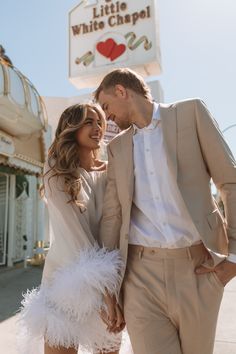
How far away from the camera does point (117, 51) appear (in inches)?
436

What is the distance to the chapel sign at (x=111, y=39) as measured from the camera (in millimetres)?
10781

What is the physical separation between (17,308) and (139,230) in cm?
A: 426

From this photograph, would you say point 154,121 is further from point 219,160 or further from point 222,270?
point 222,270

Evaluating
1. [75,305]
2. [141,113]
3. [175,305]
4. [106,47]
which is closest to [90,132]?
[141,113]

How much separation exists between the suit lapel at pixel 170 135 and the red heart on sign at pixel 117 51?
9.77 m

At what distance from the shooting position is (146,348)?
1672 millimetres

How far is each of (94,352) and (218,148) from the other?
149 centimetres

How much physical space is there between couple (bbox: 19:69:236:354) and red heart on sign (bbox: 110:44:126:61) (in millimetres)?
9411

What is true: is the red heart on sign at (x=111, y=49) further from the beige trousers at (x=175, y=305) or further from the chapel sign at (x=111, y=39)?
the beige trousers at (x=175, y=305)

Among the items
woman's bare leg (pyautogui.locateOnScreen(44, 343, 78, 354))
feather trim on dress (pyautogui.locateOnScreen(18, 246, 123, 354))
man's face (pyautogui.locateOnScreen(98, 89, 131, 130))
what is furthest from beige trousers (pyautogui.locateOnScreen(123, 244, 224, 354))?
man's face (pyautogui.locateOnScreen(98, 89, 131, 130))

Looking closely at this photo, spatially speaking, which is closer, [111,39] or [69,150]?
[69,150]

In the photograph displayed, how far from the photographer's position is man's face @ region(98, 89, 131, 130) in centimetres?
198

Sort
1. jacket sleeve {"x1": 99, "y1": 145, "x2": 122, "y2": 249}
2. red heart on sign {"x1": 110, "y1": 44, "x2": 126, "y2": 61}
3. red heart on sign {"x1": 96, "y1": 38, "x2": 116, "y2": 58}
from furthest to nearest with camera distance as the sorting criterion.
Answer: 1. red heart on sign {"x1": 96, "y1": 38, "x2": 116, "y2": 58}
2. red heart on sign {"x1": 110, "y1": 44, "x2": 126, "y2": 61}
3. jacket sleeve {"x1": 99, "y1": 145, "x2": 122, "y2": 249}

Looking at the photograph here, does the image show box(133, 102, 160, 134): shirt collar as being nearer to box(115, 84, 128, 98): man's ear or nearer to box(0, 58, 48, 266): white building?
Result: box(115, 84, 128, 98): man's ear
